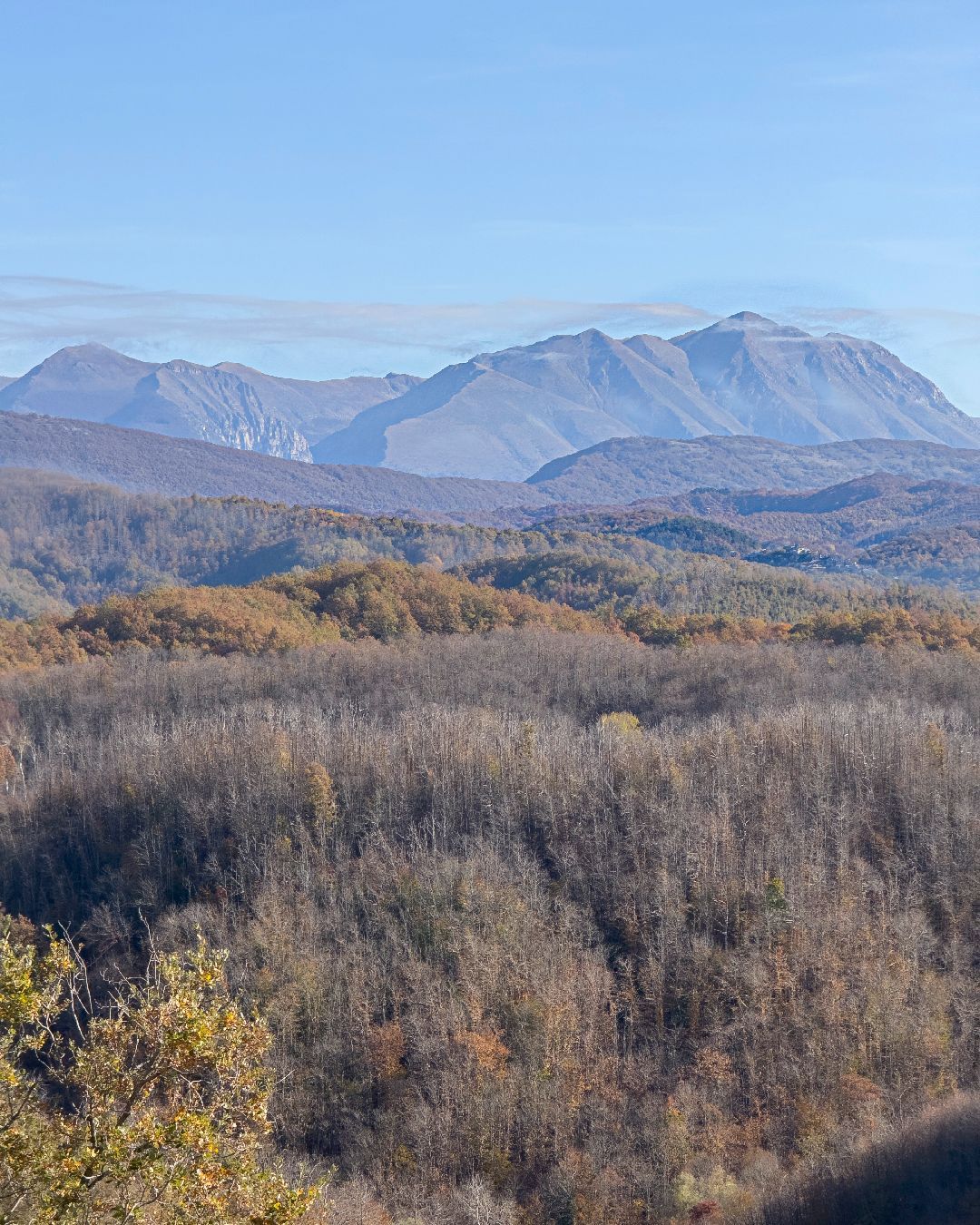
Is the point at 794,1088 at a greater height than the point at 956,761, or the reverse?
the point at 956,761

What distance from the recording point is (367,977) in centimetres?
5519

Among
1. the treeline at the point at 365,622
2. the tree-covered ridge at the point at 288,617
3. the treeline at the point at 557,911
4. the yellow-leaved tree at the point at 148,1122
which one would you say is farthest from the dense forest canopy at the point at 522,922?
the tree-covered ridge at the point at 288,617

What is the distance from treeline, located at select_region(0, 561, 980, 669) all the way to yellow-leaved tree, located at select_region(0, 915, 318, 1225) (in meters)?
92.2

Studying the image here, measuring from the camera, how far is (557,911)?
61.6 m

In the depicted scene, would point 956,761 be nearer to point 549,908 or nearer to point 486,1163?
point 549,908

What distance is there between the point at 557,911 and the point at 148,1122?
1905 inches

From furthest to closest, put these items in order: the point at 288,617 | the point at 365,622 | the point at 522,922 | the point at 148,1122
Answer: the point at 365,622, the point at 288,617, the point at 522,922, the point at 148,1122

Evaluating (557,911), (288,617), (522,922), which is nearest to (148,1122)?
(522,922)

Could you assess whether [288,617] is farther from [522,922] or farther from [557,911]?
[522,922]

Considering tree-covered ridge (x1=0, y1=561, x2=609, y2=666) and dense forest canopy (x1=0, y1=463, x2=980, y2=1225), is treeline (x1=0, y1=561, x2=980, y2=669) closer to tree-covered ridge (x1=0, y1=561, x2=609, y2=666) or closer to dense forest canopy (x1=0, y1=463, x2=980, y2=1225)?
tree-covered ridge (x1=0, y1=561, x2=609, y2=666)

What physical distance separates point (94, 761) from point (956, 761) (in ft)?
170

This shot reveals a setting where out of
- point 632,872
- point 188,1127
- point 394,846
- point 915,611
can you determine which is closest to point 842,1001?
point 632,872

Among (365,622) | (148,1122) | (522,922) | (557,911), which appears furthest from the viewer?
(365,622)

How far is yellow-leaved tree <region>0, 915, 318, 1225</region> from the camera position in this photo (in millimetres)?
14422
